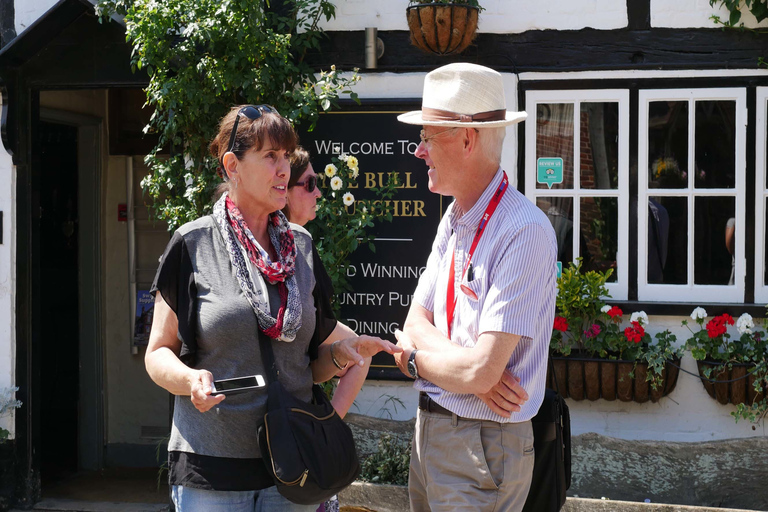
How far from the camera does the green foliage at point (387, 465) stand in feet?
15.3

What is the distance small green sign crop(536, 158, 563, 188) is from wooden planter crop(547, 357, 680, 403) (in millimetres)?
1093

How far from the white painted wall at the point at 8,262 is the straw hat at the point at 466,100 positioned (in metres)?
3.94

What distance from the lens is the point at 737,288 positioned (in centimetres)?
497

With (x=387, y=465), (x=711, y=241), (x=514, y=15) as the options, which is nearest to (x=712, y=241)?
(x=711, y=241)

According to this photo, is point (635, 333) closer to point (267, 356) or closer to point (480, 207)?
point (480, 207)

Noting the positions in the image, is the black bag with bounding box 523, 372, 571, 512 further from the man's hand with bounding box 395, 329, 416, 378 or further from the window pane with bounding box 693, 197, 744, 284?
the window pane with bounding box 693, 197, 744, 284

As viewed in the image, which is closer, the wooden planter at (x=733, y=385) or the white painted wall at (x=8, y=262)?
the wooden planter at (x=733, y=385)

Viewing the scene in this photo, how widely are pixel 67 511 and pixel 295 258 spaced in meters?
3.87

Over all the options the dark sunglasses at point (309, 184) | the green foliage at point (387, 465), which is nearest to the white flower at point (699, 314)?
the green foliage at point (387, 465)

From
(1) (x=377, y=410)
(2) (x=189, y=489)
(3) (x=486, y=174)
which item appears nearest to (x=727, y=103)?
(1) (x=377, y=410)

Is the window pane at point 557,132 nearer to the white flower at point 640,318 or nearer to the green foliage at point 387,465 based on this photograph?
the white flower at point 640,318

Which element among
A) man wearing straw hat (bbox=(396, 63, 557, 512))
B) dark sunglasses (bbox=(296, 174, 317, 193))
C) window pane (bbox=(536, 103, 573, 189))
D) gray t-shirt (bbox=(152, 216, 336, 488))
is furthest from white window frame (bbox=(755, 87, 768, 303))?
gray t-shirt (bbox=(152, 216, 336, 488))

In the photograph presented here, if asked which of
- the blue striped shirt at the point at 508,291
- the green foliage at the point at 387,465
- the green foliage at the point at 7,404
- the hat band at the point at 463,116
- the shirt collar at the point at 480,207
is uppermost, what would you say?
the hat band at the point at 463,116

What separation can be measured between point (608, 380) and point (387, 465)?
1388mm
